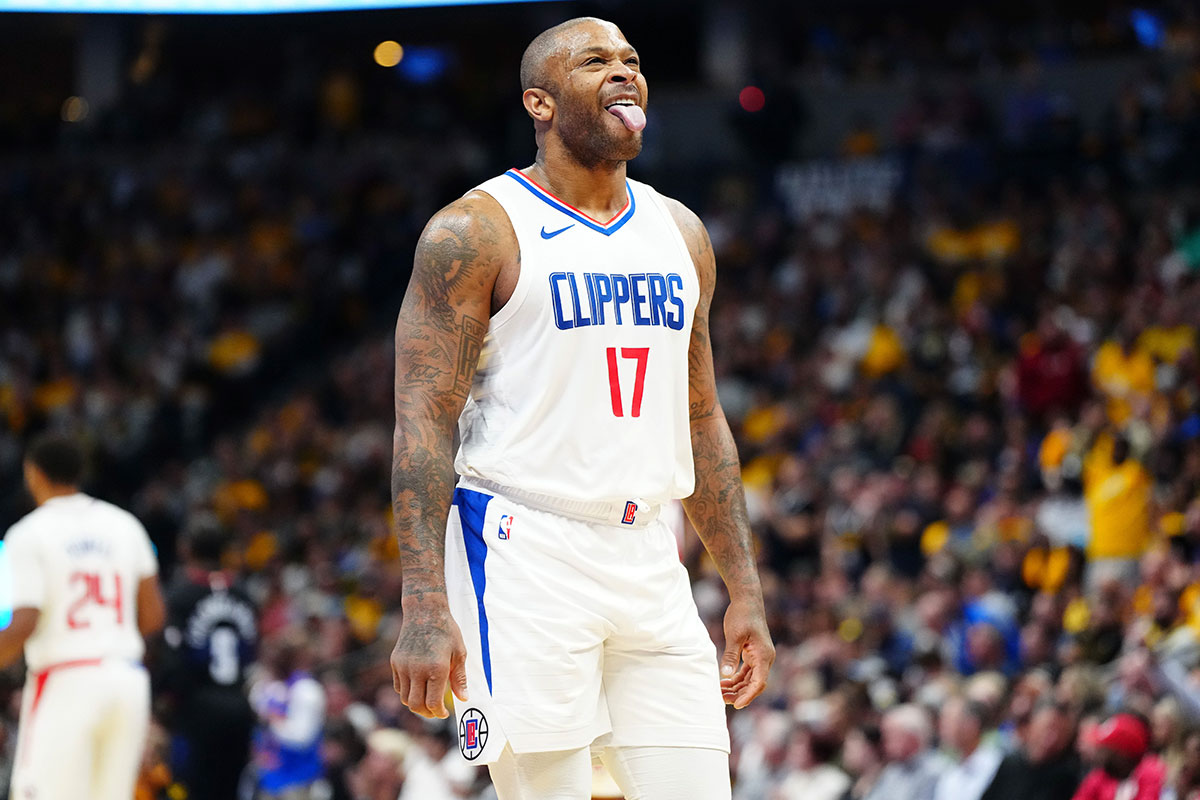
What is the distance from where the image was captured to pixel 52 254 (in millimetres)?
22969

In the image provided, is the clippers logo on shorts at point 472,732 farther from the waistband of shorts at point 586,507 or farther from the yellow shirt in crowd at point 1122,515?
the yellow shirt in crowd at point 1122,515

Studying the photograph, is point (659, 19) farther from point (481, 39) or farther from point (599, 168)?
point (599, 168)

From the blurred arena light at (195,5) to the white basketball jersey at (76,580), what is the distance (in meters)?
9.93

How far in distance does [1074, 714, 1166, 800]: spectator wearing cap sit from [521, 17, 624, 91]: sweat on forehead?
15.6 ft

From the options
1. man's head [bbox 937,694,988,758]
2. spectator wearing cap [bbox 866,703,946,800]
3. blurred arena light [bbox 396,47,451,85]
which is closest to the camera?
Result: man's head [bbox 937,694,988,758]

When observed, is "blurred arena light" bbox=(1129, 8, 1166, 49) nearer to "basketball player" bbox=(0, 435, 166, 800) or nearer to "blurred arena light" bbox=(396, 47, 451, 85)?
"blurred arena light" bbox=(396, 47, 451, 85)

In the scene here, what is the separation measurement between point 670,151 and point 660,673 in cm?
1780

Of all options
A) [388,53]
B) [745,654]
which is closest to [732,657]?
[745,654]

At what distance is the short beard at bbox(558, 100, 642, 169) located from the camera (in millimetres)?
4043

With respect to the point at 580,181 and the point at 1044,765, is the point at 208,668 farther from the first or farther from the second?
the point at 580,181

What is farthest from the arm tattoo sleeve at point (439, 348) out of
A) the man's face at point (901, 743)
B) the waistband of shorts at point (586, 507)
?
the man's face at point (901, 743)

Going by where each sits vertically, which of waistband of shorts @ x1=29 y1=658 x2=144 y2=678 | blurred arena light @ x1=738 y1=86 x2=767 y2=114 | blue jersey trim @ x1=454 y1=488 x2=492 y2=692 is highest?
blurred arena light @ x1=738 y1=86 x2=767 y2=114

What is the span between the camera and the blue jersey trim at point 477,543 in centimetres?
380

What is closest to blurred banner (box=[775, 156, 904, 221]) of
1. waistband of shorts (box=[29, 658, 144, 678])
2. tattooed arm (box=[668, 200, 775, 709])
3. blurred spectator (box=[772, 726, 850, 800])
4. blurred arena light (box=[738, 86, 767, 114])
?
blurred arena light (box=[738, 86, 767, 114])
